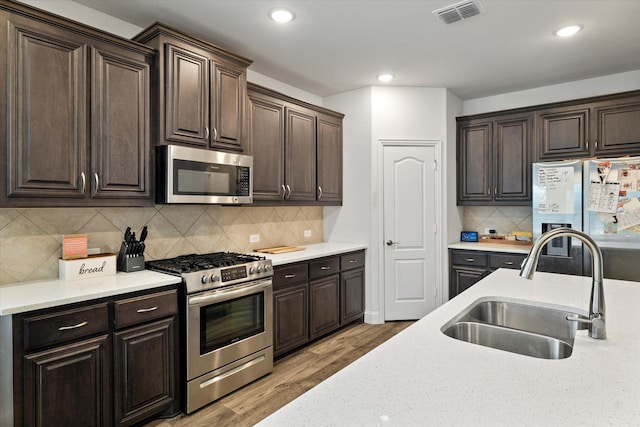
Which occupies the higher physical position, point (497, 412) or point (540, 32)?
point (540, 32)

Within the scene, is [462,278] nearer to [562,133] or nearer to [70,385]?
[562,133]

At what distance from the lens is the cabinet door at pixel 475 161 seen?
4320 millimetres

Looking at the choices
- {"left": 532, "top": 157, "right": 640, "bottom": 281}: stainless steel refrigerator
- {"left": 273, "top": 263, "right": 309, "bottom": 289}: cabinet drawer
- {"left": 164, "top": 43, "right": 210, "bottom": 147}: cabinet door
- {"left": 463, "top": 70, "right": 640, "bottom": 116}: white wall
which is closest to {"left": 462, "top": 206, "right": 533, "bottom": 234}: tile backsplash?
{"left": 532, "top": 157, "right": 640, "bottom": 281}: stainless steel refrigerator

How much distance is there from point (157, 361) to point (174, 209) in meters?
1.24

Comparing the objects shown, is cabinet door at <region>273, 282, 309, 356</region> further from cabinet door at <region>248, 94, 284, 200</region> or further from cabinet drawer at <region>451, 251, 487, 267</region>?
cabinet drawer at <region>451, 251, 487, 267</region>

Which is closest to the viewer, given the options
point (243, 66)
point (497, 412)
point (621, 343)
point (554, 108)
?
point (497, 412)

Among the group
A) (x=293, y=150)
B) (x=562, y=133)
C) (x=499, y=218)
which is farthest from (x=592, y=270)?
(x=499, y=218)

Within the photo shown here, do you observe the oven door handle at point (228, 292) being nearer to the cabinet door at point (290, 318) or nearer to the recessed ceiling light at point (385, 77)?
the cabinet door at point (290, 318)

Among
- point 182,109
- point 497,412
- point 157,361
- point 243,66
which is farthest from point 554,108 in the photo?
point 157,361

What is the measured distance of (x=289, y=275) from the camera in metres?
3.19

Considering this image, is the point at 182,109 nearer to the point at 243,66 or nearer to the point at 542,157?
the point at 243,66

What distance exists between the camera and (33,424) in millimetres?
1757

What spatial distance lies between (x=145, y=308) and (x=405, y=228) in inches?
116

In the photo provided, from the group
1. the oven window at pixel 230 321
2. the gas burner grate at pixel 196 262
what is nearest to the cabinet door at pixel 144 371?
the oven window at pixel 230 321
